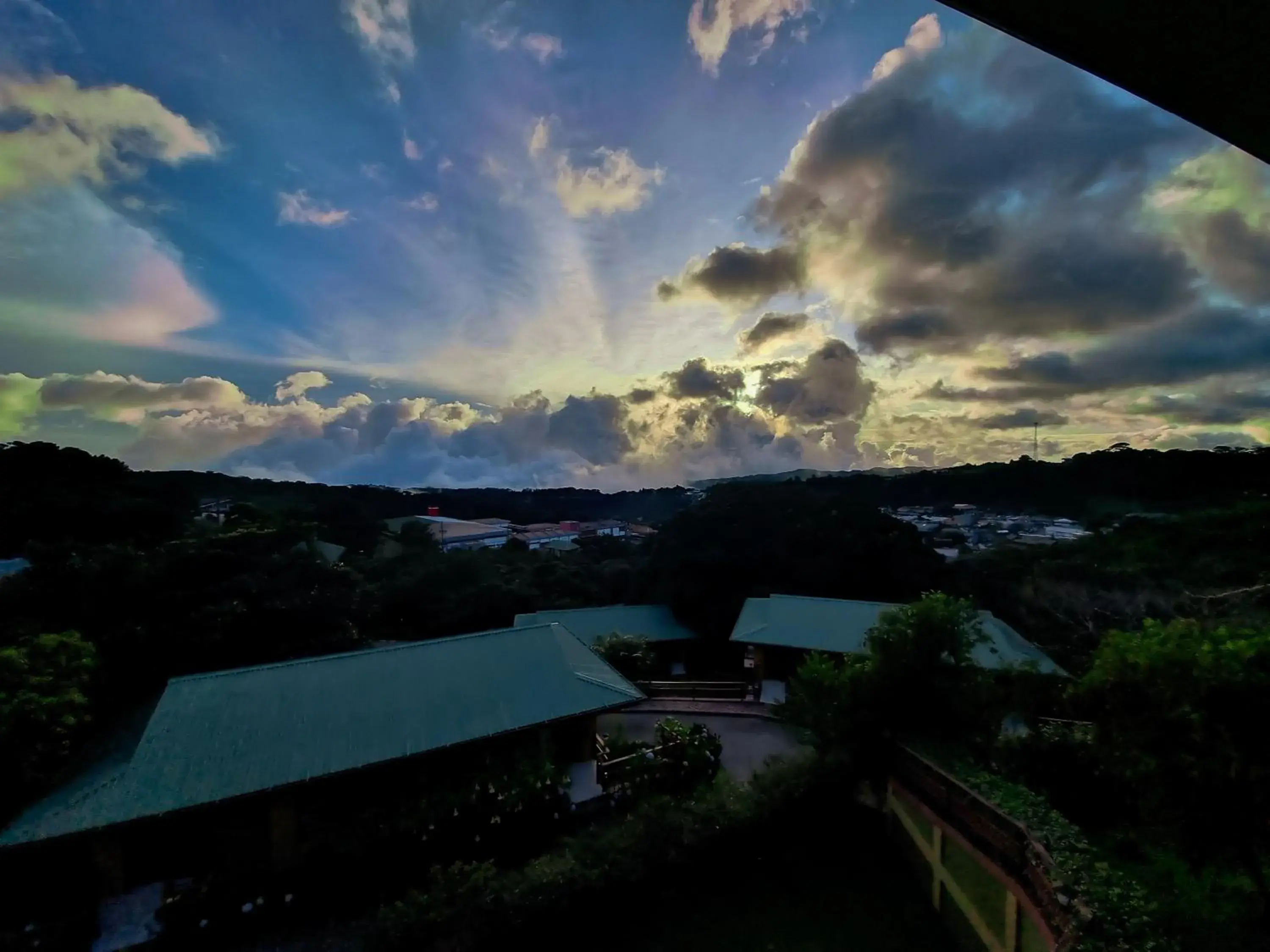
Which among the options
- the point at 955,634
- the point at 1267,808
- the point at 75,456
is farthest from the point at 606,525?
the point at 1267,808

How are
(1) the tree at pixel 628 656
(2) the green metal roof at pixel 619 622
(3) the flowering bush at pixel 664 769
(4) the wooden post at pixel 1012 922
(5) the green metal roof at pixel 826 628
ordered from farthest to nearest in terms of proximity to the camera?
1. (2) the green metal roof at pixel 619 622
2. (1) the tree at pixel 628 656
3. (5) the green metal roof at pixel 826 628
4. (3) the flowering bush at pixel 664 769
5. (4) the wooden post at pixel 1012 922

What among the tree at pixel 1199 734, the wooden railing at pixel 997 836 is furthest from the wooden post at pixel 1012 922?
the tree at pixel 1199 734

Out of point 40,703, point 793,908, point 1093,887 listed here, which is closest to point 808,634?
point 793,908

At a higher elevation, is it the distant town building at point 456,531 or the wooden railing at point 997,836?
the distant town building at point 456,531

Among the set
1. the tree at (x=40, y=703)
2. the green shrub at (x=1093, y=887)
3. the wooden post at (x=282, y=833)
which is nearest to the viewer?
the green shrub at (x=1093, y=887)

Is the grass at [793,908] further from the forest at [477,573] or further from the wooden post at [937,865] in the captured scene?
the forest at [477,573]

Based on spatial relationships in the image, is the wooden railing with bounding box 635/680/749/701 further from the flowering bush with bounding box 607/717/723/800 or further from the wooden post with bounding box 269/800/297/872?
the wooden post with bounding box 269/800/297/872

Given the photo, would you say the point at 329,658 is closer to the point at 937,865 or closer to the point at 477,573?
the point at 937,865

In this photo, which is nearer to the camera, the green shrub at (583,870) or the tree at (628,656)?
the green shrub at (583,870)
